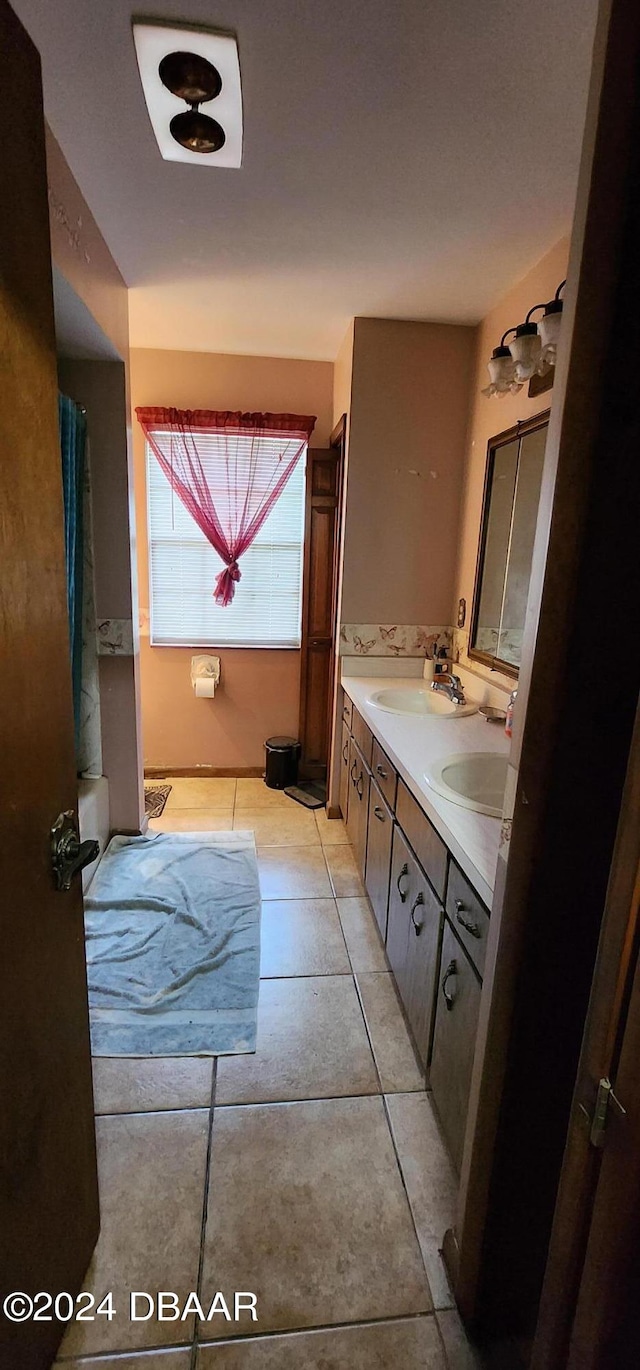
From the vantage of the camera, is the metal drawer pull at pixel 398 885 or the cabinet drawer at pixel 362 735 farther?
the cabinet drawer at pixel 362 735

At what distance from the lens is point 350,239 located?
1.99 m

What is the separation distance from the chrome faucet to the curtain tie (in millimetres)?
1554

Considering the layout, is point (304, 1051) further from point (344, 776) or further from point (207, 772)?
point (207, 772)

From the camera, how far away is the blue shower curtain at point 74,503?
2.25 meters

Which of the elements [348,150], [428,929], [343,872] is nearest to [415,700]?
[343,872]

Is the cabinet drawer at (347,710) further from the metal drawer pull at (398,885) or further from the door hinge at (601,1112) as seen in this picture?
the door hinge at (601,1112)

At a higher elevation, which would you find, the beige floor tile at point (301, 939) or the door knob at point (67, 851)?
the door knob at point (67, 851)

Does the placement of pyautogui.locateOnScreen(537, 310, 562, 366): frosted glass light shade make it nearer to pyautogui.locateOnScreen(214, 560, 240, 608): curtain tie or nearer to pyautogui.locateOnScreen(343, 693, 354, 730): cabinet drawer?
pyautogui.locateOnScreen(343, 693, 354, 730): cabinet drawer

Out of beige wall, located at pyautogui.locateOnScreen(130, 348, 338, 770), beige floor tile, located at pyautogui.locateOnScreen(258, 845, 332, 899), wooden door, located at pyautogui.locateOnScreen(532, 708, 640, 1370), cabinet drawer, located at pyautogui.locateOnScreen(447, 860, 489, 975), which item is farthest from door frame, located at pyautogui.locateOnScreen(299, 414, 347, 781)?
wooden door, located at pyautogui.locateOnScreen(532, 708, 640, 1370)

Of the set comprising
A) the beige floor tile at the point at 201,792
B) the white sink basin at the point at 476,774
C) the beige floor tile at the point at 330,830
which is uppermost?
the white sink basin at the point at 476,774

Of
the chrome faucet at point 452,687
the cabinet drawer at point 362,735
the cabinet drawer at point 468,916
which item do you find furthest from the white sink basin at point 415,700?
A: the cabinet drawer at point 468,916

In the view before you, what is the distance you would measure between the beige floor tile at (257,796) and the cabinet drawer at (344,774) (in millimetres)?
486

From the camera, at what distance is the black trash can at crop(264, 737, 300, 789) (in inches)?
144

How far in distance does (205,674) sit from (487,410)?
2192 mm
